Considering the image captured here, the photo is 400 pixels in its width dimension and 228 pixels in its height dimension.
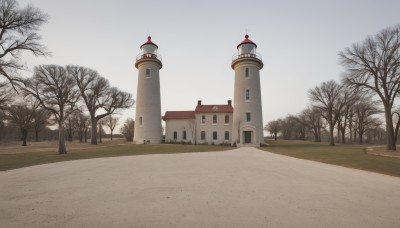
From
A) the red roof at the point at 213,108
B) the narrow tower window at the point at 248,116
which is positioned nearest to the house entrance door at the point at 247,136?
the narrow tower window at the point at 248,116

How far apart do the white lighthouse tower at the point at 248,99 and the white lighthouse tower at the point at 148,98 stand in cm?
1261

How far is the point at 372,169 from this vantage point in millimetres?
11273

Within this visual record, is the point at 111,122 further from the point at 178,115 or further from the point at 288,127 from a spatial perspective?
the point at 288,127

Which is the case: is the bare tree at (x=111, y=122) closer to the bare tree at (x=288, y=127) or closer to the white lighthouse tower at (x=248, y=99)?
the white lighthouse tower at (x=248, y=99)

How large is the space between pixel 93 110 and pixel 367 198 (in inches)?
1538

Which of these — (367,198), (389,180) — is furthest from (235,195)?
(389,180)

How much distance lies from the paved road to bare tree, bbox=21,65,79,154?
55.1ft

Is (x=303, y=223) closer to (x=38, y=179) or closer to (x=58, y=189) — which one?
(x=58, y=189)

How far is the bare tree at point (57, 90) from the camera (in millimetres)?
22828

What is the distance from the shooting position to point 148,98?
3372 cm

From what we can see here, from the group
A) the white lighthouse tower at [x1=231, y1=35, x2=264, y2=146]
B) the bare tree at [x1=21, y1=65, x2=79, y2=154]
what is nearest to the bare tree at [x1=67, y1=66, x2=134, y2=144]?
the bare tree at [x1=21, y1=65, x2=79, y2=154]

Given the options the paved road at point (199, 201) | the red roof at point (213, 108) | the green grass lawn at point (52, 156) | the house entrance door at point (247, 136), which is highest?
the red roof at point (213, 108)

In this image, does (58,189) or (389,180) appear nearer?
(58,189)

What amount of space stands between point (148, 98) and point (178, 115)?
7182mm
